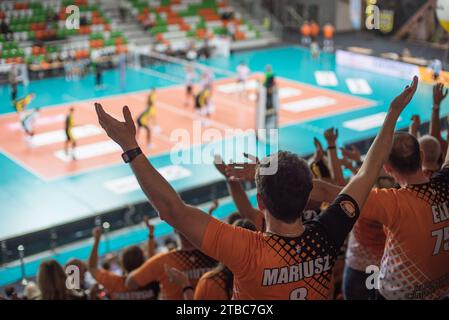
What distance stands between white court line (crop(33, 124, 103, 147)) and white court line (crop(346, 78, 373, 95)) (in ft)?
32.7

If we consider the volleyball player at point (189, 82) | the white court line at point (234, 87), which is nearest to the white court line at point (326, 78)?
the white court line at point (234, 87)

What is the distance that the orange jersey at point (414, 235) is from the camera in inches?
125

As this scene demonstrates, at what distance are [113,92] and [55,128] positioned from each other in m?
3.03

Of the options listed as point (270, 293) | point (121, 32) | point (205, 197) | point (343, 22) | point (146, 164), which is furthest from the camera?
point (343, 22)

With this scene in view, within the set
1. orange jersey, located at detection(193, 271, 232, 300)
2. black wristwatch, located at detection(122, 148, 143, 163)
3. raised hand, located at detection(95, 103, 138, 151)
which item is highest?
raised hand, located at detection(95, 103, 138, 151)

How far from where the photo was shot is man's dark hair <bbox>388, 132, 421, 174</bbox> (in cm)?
332

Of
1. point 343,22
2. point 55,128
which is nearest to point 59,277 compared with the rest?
point 55,128

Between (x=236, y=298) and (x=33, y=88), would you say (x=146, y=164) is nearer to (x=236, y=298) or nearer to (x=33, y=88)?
(x=236, y=298)

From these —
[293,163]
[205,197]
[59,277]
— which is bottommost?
[205,197]

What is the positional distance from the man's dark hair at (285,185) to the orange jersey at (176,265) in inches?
81.8

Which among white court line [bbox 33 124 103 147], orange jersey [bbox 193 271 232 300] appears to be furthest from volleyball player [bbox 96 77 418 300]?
white court line [bbox 33 124 103 147]

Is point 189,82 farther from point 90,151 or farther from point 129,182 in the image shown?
point 129,182

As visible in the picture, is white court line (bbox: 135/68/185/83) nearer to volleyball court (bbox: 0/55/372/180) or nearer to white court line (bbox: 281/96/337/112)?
volleyball court (bbox: 0/55/372/180)

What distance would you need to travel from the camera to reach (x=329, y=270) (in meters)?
2.74
